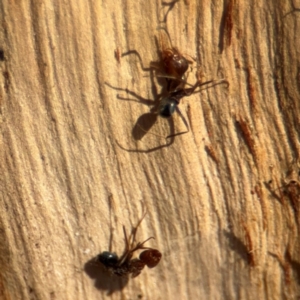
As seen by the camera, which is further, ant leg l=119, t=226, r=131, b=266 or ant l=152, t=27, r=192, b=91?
ant leg l=119, t=226, r=131, b=266

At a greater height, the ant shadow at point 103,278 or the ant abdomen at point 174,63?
the ant abdomen at point 174,63

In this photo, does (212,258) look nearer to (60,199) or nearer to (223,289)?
(223,289)

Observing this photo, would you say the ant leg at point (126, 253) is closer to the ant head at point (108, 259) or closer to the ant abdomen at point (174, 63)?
the ant head at point (108, 259)

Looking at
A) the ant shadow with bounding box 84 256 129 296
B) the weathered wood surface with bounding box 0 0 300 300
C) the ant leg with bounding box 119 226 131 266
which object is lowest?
the ant shadow with bounding box 84 256 129 296

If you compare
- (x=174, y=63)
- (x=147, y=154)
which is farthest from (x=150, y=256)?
(x=174, y=63)

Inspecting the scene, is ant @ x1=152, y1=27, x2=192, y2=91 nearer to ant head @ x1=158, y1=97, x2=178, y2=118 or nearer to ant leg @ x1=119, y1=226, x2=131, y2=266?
ant head @ x1=158, y1=97, x2=178, y2=118

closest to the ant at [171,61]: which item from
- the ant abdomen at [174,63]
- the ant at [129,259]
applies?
the ant abdomen at [174,63]

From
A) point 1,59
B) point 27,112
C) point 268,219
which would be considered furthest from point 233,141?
point 1,59

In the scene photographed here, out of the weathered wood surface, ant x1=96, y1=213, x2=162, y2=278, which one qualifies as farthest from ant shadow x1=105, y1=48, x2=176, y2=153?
ant x1=96, y1=213, x2=162, y2=278
